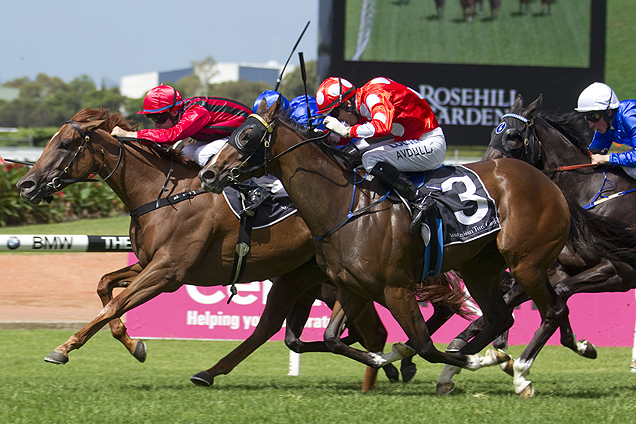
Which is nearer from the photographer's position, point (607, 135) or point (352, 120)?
point (352, 120)

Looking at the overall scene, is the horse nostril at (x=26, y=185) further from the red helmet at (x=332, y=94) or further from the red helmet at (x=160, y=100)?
the red helmet at (x=332, y=94)

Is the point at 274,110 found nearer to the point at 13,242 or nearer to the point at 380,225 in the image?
A: the point at 380,225

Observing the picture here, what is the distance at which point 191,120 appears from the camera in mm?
5488

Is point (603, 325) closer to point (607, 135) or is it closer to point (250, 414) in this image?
point (607, 135)

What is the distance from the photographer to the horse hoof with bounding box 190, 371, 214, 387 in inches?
206

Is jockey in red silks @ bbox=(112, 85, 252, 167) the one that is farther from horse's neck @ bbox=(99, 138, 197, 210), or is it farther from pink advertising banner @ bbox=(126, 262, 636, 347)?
pink advertising banner @ bbox=(126, 262, 636, 347)

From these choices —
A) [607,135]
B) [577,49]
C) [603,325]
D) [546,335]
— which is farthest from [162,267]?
[577,49]

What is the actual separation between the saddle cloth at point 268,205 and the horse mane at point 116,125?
17.7 inches

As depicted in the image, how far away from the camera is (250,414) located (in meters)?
4.21

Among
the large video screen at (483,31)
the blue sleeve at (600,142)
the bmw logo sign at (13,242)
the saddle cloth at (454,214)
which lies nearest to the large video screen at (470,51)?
the large video screen at (483,31)

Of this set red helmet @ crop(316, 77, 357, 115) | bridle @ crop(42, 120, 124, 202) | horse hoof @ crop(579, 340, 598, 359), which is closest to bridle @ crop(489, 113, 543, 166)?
horse hoof @ crop(579, 340, 598, 359)

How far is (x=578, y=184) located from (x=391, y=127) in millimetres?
2152

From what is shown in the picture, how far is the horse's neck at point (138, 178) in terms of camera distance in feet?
17.6

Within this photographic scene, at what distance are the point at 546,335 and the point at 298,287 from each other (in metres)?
1.63
